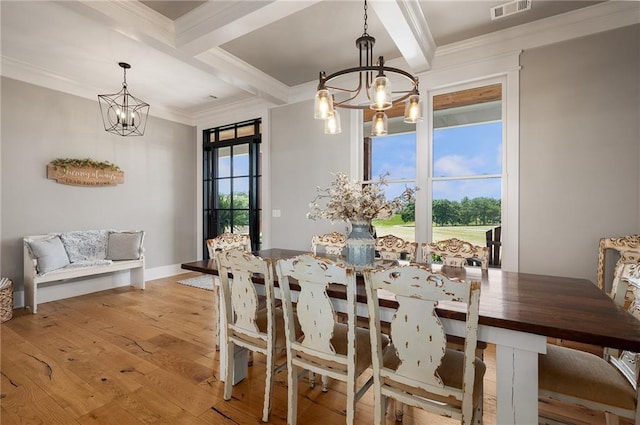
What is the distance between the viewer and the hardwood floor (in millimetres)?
1807

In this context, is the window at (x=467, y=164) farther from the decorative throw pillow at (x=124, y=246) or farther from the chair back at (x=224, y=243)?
the decorative throw pillow at (x=124, y=246)

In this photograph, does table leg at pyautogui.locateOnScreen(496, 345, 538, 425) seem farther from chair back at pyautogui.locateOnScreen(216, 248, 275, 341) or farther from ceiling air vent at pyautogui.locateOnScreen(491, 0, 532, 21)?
ceiling air vent at pyautogui.locateOnScreen(491, 0, 532, 21)

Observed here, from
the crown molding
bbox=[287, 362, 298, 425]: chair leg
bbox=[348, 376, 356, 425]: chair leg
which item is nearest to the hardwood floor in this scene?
bbox=[287, 362, 298, 425]: chair leg

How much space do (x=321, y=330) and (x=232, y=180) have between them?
14.3 feet

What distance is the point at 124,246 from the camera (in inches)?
175

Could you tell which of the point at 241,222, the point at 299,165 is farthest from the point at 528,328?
the point at 241,222

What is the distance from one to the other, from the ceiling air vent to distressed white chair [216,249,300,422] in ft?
9.42

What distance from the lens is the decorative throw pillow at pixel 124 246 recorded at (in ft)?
14.4

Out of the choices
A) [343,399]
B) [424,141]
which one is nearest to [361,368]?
[343,399]

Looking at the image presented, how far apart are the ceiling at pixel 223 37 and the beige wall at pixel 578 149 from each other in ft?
1.58

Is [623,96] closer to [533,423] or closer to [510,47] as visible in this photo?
[510,47]

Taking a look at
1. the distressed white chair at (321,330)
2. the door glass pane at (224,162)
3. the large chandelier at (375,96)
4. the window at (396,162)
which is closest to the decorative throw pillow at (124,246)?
the door glass pane at (224,162)

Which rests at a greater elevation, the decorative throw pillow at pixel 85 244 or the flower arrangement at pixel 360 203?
the flower arrangement at pixel 360 203

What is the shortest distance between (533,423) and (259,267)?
143 cm
